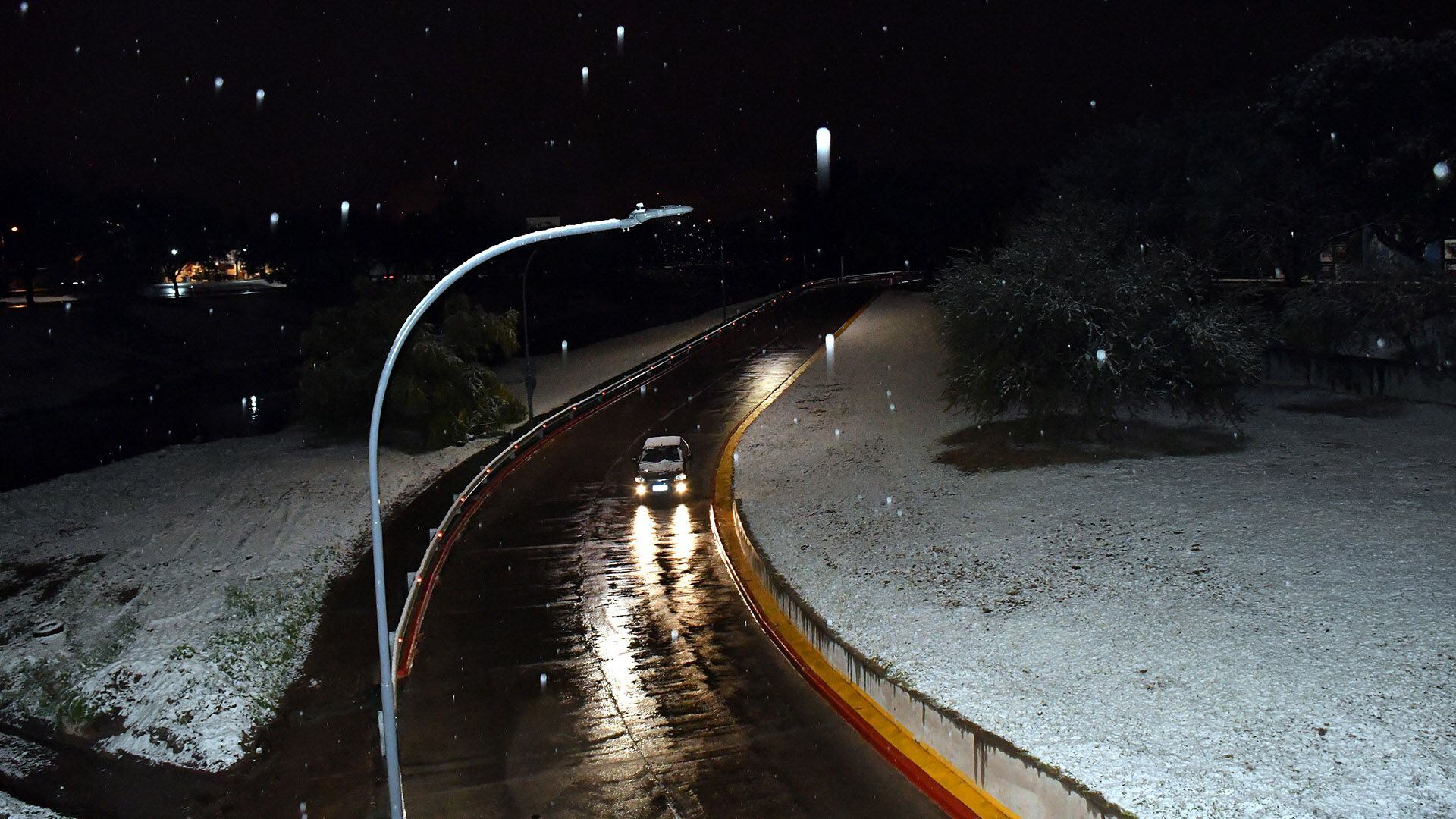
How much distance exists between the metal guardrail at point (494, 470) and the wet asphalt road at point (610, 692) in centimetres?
32

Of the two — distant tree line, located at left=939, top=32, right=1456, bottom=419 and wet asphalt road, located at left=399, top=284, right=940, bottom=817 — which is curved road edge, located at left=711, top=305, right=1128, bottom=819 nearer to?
wet asphalt road, located at left=399, top=284, right=940, bottom=817

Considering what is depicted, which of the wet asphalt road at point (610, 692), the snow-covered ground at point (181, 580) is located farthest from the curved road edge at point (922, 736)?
the snow-covered ground at point (181, 580)

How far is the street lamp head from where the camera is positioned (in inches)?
342

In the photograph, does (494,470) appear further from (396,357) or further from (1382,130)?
(1382,130)

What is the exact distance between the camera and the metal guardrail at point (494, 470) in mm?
18391

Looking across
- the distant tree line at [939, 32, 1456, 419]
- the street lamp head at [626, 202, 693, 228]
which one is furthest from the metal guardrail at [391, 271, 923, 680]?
the distant tree line at [939, 32, 1456, 419]

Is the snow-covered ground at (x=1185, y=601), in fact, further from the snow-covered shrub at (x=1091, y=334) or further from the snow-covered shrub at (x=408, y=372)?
the snow-covered shrub at (x=408, y=372)

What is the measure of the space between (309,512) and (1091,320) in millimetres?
Result: 22268

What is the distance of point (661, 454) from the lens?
100ft

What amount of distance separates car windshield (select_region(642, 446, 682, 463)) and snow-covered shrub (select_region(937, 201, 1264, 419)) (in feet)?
28.9

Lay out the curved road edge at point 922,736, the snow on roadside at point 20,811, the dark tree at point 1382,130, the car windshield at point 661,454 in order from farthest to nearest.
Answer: the dark tree at point 1382,130
the car windshield at point 661,454
the snow on roadside at point 20,811
the curved road edge at point 922,736

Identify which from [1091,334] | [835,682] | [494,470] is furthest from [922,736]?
[494,470]

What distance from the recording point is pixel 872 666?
1464 centimetres

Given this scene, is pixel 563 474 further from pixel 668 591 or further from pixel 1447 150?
pixel 1447 150
